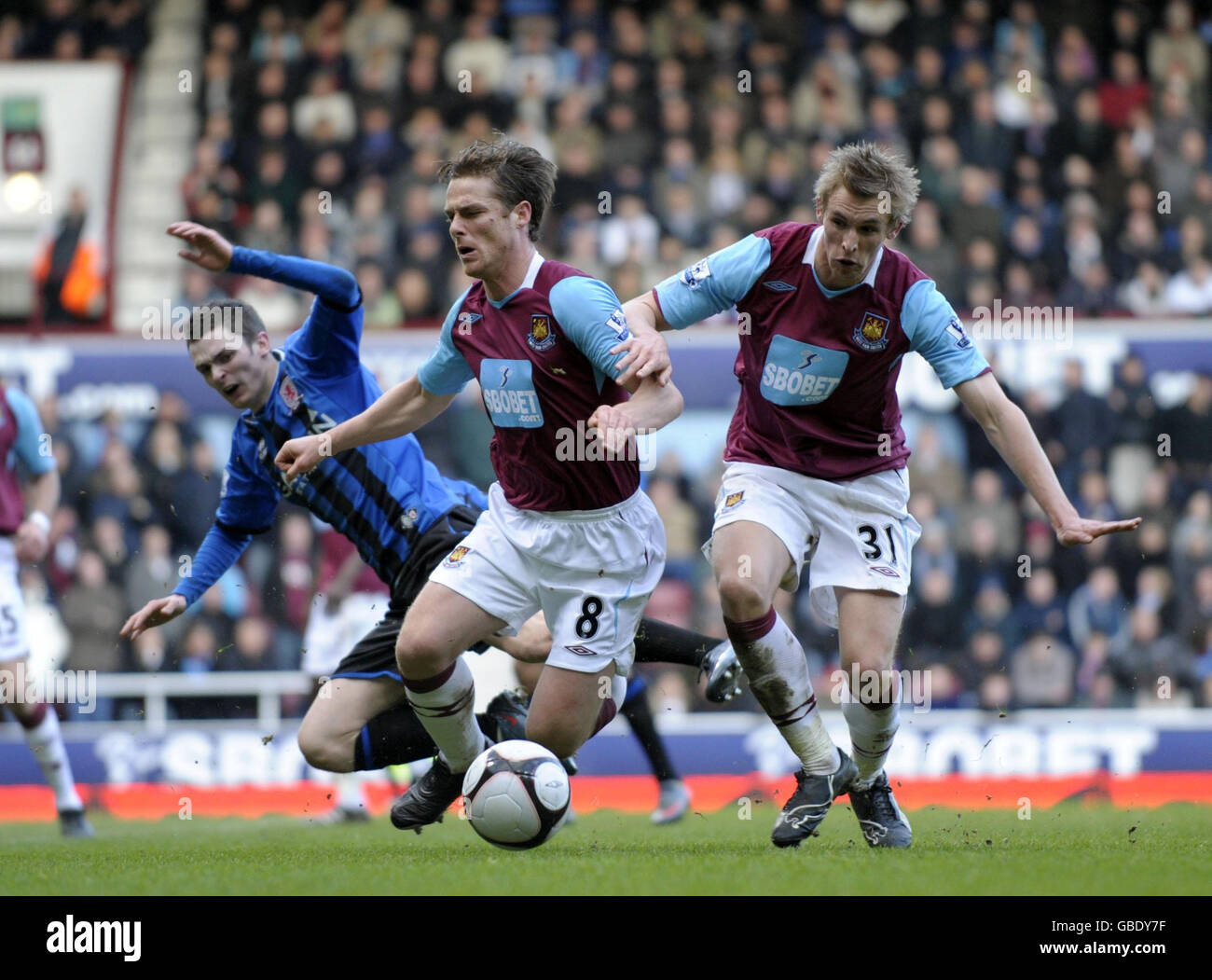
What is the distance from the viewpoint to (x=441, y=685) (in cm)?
627

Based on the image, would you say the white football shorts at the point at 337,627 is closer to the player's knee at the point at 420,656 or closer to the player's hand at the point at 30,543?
the player's hand at the point at 30,543

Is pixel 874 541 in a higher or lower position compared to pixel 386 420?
lower

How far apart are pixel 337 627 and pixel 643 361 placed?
5.83 metres

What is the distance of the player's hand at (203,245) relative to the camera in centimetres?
599

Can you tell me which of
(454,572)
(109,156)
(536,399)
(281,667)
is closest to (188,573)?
(454,572)

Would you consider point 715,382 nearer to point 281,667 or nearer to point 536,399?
point 281,667

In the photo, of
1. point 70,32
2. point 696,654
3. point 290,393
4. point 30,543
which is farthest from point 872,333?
point 70,32

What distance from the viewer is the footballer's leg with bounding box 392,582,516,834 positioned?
6.07m

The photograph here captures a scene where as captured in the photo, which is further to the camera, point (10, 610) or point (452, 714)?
point (10, 610)

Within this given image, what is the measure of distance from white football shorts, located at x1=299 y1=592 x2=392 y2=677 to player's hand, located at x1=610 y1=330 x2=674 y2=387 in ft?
17.5
